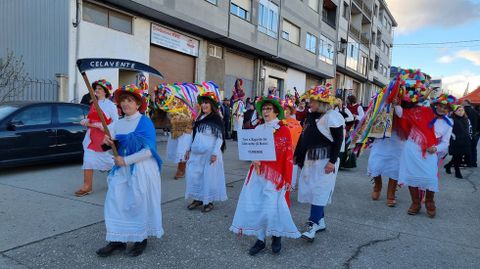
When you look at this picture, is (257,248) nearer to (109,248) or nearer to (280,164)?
(280,164)

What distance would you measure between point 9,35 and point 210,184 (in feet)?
42.5

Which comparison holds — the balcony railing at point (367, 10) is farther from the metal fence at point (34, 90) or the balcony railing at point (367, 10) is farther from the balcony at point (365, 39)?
the metal fence at point (34, 90)

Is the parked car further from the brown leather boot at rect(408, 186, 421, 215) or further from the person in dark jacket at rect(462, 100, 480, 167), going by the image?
the person in dark jacket at rect(462, 100, 480, 167)

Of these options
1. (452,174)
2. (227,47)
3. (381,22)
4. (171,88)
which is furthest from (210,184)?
(381,22)

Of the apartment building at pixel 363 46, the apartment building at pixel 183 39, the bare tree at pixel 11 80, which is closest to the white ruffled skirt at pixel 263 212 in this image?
the apartment building at pixel 183 39

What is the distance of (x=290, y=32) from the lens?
2531 cm

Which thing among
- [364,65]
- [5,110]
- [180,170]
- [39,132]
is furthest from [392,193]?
[364,65]

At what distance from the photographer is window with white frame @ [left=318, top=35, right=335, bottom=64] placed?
1173 inches

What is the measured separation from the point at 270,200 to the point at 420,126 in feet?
10.2

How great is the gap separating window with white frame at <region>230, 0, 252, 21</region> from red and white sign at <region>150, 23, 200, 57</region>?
303 centimetres

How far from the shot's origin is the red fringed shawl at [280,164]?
3920 millimetres

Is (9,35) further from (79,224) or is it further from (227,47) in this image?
(79,224)

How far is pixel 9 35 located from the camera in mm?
14305

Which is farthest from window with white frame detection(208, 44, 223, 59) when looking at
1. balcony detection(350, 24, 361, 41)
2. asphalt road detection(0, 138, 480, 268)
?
balcony detection(350, 24, 361, 41)
